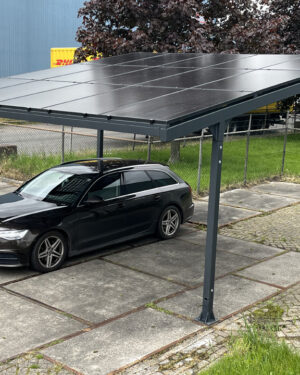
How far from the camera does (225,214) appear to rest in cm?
1348

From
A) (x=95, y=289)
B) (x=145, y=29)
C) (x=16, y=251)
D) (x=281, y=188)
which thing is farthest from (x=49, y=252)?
(x=145, y=29)

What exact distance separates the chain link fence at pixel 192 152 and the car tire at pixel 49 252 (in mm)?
4136

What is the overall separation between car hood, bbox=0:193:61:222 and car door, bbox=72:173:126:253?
1.75ft

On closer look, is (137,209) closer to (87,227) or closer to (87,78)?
(87,227)

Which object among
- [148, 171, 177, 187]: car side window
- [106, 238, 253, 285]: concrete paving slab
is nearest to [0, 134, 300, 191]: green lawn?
[148, 171, 177, 187]: car side window

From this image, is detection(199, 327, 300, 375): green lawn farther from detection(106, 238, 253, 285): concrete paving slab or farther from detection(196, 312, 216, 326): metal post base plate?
detection(106, 238, 253, 285): concrete paving slab

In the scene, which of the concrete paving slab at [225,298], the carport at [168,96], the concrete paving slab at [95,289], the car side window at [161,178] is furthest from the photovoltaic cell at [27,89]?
the concrete paving slab at [225,298]

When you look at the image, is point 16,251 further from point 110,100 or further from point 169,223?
point 169,223

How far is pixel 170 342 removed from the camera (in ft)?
21.9

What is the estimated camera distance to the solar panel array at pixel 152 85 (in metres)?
7.18

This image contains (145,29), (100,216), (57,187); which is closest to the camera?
(100,216)

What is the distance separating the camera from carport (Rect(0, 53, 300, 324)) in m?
6.83

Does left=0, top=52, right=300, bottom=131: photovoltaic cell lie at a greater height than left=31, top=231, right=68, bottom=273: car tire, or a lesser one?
greater

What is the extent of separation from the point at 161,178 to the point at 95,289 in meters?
3.39
